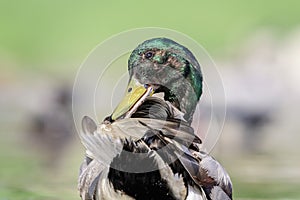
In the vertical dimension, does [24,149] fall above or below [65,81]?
below

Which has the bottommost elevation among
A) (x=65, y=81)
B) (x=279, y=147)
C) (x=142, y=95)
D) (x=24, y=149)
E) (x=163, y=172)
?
(x=163, y=172)

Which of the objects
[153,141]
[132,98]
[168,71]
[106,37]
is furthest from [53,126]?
[153,141]

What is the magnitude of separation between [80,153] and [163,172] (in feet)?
6.06

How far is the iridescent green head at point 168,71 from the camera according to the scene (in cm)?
252

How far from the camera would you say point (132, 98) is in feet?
7.89

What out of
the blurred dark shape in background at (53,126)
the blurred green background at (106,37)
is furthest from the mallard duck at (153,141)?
the blurred dark shape in background at (53,126)

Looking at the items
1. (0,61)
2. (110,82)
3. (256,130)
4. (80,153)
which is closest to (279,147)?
(256,130)

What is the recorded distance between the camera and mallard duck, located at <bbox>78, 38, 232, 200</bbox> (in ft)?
7.45

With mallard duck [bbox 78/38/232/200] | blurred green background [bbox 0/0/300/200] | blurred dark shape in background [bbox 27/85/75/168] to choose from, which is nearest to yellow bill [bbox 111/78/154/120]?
mallard duck [bbox 78/38/232/200]

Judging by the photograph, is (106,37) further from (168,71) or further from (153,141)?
(153,141)

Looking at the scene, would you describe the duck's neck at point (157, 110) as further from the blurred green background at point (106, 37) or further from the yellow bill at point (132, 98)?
the blurred green background at point (106, 37)

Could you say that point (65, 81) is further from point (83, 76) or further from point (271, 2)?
point (83, 76)

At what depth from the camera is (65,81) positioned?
479 centimetres

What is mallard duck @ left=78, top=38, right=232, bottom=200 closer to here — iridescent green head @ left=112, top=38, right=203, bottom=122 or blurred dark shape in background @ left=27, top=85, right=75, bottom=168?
iridescent green head @ left=112, top=38, right=203, bottom=122
